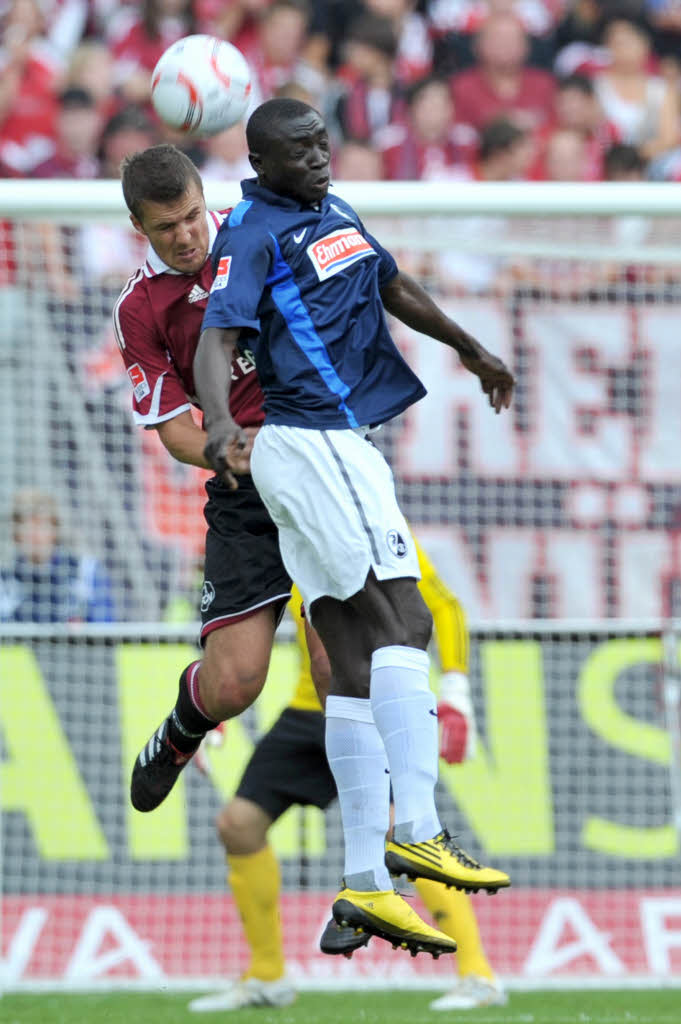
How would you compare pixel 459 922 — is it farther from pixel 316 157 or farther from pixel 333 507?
pixel 316 157

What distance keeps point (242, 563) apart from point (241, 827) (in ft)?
5.95

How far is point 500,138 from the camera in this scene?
996 cm

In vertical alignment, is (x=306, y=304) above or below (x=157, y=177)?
below

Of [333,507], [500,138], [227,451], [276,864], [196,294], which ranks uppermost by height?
[500,138]

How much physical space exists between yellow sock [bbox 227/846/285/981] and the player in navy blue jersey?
7.29 ft

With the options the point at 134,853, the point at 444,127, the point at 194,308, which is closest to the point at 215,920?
the point at 134,853

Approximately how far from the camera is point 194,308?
550 cm

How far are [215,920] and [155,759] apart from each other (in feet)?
8.36

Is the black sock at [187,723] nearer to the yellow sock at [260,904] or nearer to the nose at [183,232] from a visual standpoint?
the nose at [183,232]

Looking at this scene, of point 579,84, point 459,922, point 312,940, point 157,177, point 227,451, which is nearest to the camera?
point 227,451

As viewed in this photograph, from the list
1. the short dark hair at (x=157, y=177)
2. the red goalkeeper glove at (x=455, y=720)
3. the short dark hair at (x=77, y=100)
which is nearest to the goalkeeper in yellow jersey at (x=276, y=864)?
the red goalkeeper glove at (x=455, y=720)

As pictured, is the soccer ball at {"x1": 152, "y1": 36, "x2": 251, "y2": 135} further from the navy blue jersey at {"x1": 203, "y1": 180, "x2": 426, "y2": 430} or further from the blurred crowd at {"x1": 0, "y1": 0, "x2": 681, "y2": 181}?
the blurred crowd at {"x1": 0, "y1": 0, "x2": 681, "y2": 181}

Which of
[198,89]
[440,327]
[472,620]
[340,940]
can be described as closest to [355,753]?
[340,940]

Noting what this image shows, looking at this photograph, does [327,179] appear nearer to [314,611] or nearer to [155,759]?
[314,611]
